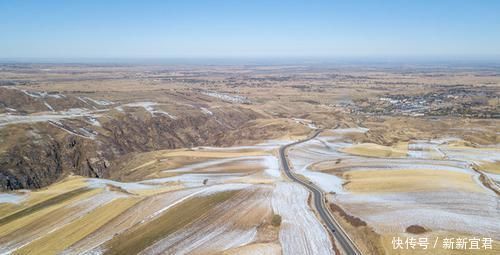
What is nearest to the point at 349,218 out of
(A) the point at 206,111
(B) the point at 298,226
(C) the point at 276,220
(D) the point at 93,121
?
(B) the point at 298,226

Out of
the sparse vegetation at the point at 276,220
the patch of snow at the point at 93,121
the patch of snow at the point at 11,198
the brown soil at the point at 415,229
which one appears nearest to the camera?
the brown soil at the point at 415,229

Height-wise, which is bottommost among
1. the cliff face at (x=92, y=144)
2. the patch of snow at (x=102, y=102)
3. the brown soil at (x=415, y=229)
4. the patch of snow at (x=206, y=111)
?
the cliff face at (x=92, y=144)

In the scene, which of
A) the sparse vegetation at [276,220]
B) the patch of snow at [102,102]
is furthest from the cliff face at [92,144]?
the sparse vegetation at [276,220]

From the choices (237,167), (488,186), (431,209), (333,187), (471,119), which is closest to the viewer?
(431,209)

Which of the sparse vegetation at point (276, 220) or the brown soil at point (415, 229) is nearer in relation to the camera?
the brown soil at point (415, 229)

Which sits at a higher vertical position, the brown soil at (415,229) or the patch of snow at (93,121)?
the brown soil at (415,229)

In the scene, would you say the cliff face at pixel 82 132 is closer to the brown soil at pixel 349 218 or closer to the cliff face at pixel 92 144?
the cliff face at pixel 92 144

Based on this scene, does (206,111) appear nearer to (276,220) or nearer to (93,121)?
(93,121)

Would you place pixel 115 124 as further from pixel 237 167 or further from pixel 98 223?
pixel 98 223

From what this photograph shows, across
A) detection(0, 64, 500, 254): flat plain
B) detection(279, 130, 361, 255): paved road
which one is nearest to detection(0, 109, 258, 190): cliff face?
detection(0, 64, 500, 254): flat plain

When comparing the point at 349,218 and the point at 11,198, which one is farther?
the point at 11,198

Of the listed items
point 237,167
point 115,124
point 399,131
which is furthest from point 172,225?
point 399,131
